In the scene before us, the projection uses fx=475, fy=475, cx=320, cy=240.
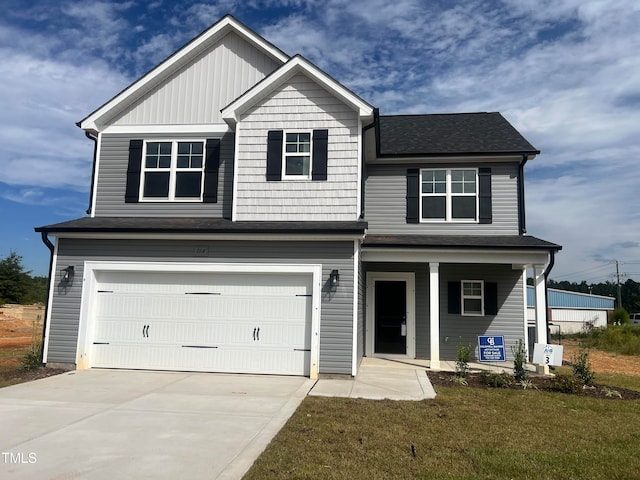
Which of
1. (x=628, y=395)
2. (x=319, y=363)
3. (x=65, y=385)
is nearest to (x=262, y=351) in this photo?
(x=319, y=363)

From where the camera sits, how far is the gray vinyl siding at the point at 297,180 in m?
10.6

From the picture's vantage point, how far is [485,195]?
12609mm

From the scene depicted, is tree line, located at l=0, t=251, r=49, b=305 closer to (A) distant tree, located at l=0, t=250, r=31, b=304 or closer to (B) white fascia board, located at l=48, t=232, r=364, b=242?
(A) distant tree, located at l=0, t=250, r=31, b=304

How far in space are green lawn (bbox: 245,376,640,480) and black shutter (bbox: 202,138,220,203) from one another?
5.68 meters

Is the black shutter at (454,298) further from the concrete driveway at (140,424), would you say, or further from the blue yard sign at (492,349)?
the concrete driveway at (140,424)

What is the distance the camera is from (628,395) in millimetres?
8961

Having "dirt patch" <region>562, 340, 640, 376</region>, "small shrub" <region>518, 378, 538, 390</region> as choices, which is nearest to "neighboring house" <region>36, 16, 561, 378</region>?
"small shrub" <region>518, 378, 538, 390</region>

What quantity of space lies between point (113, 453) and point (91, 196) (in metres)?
8.34

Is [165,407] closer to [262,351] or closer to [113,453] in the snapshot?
[113,453]

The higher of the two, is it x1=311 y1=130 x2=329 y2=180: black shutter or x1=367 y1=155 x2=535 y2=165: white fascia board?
x1=367 y1=155 x2=535 y2=165: white fascia board

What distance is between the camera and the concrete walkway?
8.23 meters

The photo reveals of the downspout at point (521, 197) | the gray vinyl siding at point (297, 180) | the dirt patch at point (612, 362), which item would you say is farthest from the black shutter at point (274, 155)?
the dirt patch at point (612, 362)

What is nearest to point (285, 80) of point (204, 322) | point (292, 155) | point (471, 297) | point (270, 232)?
point (292, 155)

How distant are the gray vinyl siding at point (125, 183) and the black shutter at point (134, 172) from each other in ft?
0.41
